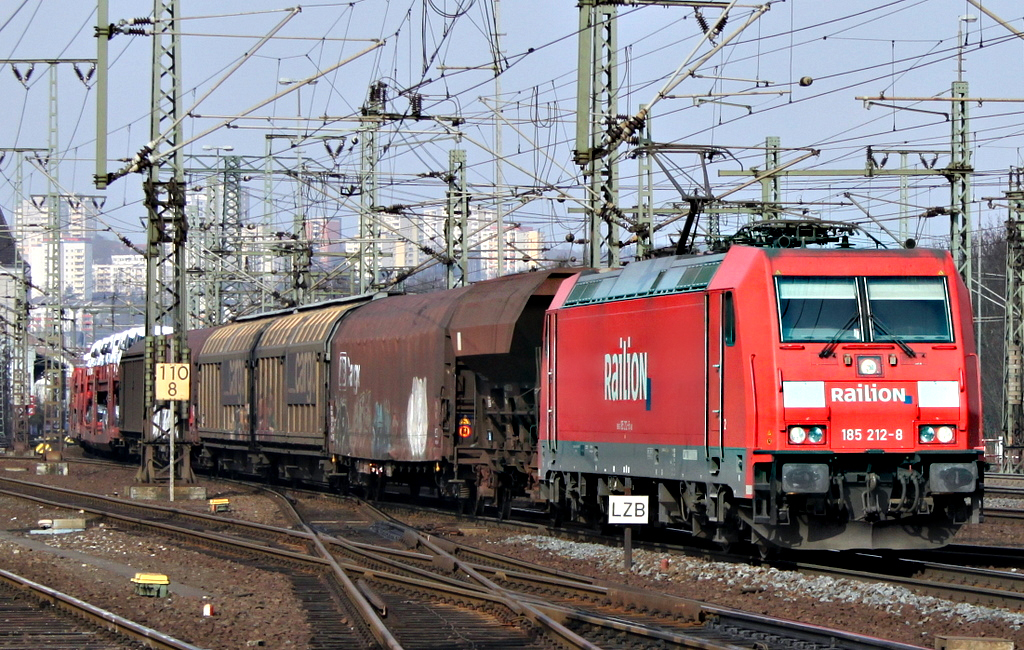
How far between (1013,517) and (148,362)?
15779 millimetres

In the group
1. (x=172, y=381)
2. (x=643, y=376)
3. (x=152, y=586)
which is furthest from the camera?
(x=172, y=381)

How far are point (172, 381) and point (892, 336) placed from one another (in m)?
15.2

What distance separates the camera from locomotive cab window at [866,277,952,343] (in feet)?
49.5

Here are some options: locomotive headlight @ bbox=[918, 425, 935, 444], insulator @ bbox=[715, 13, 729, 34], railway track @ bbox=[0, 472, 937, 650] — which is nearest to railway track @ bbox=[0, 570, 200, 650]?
railway track @ bbox=[0, 472, 937, 650]

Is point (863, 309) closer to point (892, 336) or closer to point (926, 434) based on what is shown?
point (892, 336)

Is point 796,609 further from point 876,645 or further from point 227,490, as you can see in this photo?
point 227,490

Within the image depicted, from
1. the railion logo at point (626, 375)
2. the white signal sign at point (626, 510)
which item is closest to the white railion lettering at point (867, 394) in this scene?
the white signal sign at point (626, 510)

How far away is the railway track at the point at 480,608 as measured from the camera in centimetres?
1110

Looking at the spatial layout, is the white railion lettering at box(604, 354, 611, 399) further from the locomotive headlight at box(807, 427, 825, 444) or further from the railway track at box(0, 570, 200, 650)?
the railway track at box(0, 570, 200, 650)

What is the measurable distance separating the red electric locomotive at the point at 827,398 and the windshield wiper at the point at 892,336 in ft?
0.05

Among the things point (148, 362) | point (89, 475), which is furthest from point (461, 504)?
point (89, 475)

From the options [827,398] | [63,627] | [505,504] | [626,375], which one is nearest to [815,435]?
[827,398]

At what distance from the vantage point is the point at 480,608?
42.5 feet

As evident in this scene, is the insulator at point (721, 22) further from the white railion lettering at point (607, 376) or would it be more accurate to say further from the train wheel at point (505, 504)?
the train wheel at point (505, 504)
